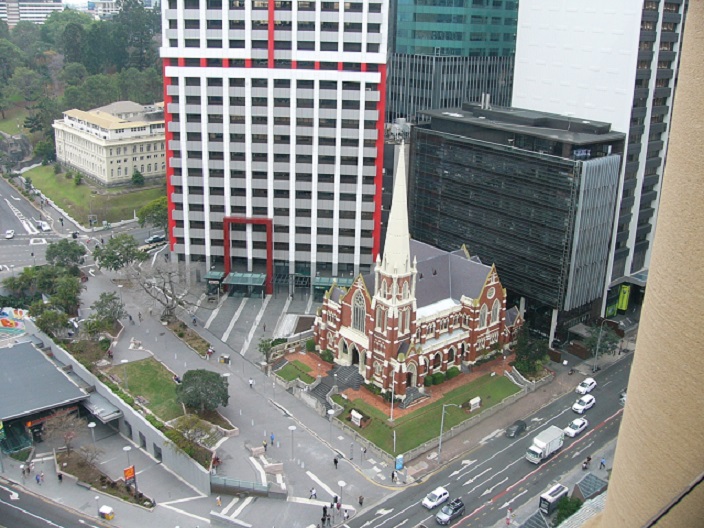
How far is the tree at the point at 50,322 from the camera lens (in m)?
104

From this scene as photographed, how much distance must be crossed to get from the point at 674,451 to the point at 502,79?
491 feet

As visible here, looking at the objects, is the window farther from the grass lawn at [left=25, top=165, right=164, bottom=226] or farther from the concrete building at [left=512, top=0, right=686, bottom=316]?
the grass lawn at [left=25, top=165, right=164, bottom=226]

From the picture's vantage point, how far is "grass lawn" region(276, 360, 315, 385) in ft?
324

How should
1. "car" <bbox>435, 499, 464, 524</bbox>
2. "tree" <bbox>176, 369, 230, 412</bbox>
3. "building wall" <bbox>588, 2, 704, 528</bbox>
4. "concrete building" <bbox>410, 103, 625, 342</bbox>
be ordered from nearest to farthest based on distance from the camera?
"building wall" <bbox>588, 2, 704, 528</bbox>, "car" <bbox>435, 499, 464, 524</bbox>, "tree" <bbox>176, 369, 230, 412</bbox>, "concrete building" <bbox>410, 103, 625, 342</bbox>

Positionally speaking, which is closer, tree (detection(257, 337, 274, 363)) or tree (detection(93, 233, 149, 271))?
tree (detection(257, 337, 274, 363))

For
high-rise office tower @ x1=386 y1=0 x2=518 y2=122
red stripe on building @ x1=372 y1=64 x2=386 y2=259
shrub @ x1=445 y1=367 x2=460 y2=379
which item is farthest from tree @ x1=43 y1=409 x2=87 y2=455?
high-rise office tower @ x1=386 y1=0 x2=518 y2=122

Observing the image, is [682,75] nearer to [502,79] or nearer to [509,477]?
[509,477]

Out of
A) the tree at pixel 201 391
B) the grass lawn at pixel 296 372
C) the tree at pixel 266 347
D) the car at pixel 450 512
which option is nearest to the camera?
the car at pixel 450 512

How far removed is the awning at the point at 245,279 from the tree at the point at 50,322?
1087 inches

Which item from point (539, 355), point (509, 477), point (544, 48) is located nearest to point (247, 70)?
point (544, 48)

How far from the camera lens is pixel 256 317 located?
385ft

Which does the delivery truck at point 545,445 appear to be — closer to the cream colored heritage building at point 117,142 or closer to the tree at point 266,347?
the tree at point 266,347

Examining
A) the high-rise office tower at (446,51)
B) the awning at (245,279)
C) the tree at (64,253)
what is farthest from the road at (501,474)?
the tree at (64,253)

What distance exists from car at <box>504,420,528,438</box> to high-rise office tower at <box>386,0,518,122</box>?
78.1 meters
